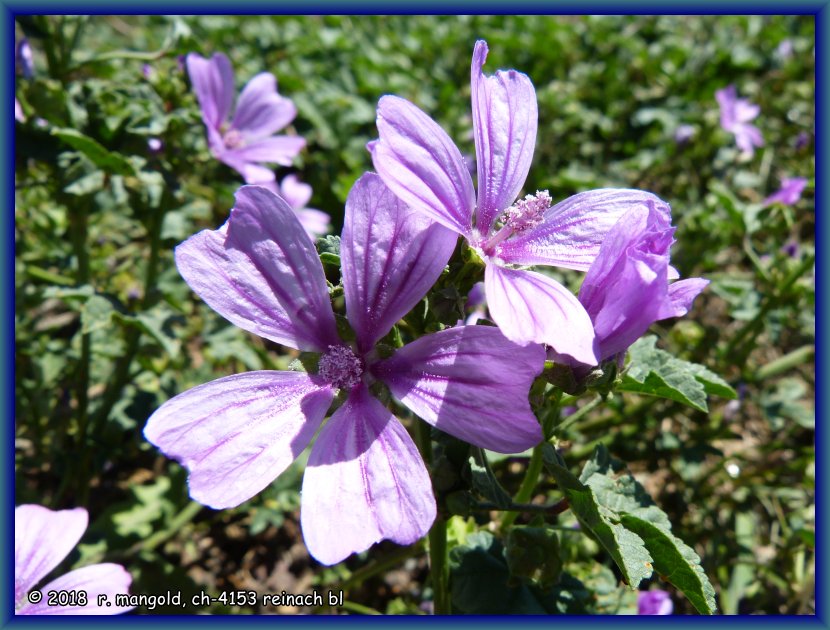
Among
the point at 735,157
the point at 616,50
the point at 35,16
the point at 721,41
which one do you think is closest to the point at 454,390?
the point at 35,16

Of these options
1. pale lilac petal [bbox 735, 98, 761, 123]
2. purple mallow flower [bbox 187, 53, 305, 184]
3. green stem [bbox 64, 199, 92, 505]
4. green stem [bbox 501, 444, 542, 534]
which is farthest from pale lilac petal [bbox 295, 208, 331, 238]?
pale lilac petal [bbox 735, 98, 761, 123]

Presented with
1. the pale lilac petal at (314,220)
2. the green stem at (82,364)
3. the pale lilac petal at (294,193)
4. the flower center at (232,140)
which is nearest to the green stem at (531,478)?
the green stem at (82,364)

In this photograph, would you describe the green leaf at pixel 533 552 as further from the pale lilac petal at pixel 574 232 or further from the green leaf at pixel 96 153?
the green leaf at pixel 96 153

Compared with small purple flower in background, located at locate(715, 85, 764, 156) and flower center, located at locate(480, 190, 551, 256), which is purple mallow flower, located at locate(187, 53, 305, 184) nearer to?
flower center, located at locate(480, 190, 551, 256)

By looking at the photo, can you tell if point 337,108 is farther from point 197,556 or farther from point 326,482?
point 326,482

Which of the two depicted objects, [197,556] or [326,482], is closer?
[326,482]

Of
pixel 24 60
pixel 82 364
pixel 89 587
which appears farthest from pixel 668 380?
→ pixel 24 60
